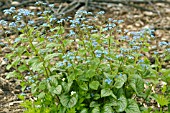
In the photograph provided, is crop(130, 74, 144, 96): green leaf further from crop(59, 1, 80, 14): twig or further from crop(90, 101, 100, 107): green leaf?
crop(59, 1, 80, 14): twig

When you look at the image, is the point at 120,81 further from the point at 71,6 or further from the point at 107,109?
the point at 71,6

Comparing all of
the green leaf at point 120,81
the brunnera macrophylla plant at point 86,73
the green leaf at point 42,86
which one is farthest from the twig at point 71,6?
the green leaf at point 120,81

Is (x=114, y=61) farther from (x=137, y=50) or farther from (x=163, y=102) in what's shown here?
(x=163, y=102)

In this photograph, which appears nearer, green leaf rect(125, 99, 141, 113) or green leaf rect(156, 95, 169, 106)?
green leaf rect(125, 99, 141, 113)

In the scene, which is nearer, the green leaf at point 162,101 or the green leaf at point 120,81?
the green leaf at point 120,81

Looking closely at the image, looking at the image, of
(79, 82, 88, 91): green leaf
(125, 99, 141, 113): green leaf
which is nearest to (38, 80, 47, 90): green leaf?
(79, 82, 88, 91): green leaf

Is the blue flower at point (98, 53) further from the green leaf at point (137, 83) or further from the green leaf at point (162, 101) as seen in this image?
the green leaf at point (162, 101)

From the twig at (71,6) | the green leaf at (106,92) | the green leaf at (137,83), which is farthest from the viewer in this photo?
the twig at (71,6)
